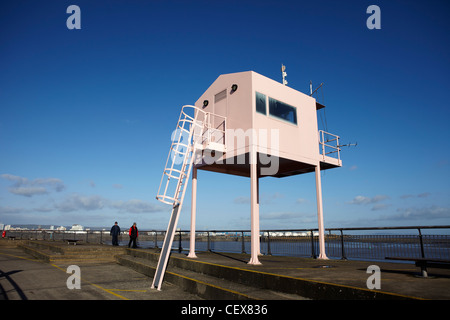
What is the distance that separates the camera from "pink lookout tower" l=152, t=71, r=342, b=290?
1141 centimetres

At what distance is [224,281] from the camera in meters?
8.52

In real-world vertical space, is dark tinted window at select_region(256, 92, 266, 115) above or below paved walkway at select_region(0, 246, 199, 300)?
above

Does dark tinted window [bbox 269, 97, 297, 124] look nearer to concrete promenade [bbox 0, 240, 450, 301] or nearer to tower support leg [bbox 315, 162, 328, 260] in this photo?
tower support leg [bbox 315, 162, 328, 260]

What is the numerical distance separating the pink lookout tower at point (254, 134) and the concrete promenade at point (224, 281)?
1991 millimetres

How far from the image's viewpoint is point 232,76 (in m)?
13.0

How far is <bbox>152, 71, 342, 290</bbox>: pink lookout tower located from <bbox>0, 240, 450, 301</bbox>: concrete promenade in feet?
6.53

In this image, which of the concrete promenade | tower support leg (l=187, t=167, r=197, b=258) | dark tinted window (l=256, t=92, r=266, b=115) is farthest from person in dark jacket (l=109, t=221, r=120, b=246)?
dark tinted window (l=256, t=92, r=266, b=115)

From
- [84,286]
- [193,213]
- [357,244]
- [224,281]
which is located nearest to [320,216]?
[357,244]

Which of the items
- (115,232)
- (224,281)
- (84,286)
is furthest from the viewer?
(115,232)

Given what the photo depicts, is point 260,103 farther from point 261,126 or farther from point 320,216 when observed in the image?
point 320,216

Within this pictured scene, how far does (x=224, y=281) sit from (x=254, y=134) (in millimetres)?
5661
